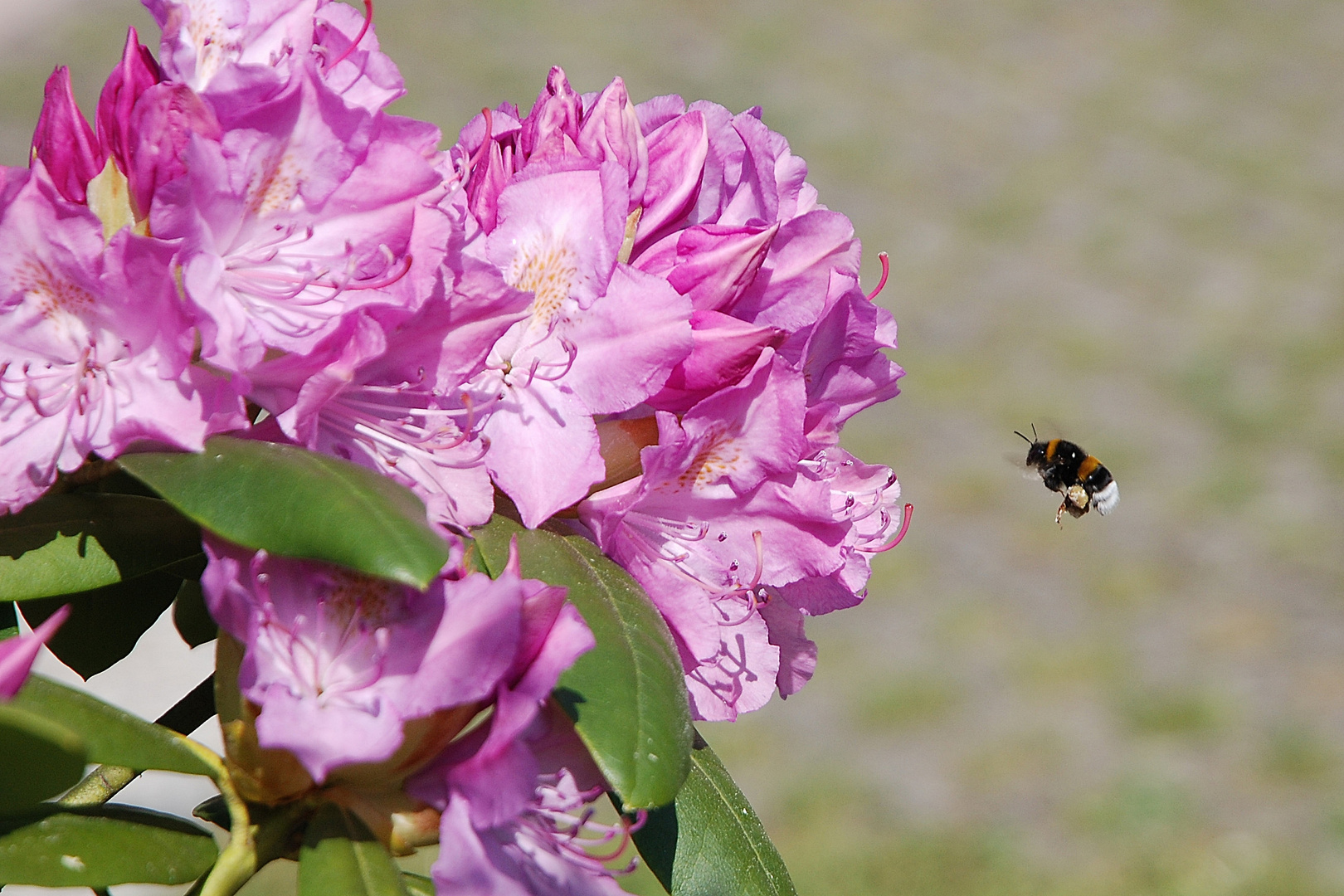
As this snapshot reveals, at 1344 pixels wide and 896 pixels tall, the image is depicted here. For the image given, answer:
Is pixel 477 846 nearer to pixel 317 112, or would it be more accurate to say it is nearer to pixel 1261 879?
pixel 317 112

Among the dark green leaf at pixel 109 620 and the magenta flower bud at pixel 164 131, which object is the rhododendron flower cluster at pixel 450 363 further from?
the dark green leaf at pixel 109 620

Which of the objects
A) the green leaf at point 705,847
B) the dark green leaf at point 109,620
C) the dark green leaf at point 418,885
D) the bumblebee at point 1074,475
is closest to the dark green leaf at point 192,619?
the dark green leaf at point 109,620

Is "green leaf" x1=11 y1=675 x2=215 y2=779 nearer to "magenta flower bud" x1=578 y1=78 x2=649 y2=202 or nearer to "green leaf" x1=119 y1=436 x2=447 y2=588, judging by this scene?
"green leaf" x1=119 y1=436 x2=447 y2=588

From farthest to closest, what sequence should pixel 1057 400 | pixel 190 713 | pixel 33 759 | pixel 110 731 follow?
pixel 1057 400 → pixel 190 713 → pixel 110 731 → pixel 33 759

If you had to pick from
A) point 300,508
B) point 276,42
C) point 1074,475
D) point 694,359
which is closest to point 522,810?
point 300,508

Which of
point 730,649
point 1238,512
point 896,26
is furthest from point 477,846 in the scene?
point 896,26

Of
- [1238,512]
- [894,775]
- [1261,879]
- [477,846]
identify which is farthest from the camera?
[1238,512]

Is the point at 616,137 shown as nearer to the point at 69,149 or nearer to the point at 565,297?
the point at 565,297
